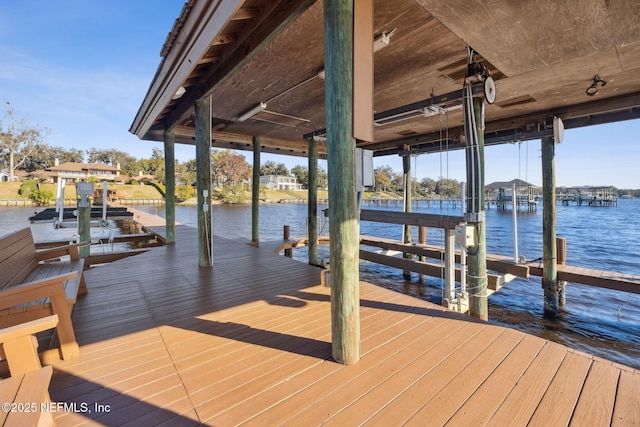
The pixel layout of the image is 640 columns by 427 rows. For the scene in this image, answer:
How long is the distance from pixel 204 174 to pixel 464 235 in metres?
4.10

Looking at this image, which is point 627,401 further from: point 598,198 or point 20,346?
point 598,198

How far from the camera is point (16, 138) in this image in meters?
37.6

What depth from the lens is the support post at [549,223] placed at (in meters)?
5.40

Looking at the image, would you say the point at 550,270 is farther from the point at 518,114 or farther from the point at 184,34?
the point at 184,34

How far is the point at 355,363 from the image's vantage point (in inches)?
74.1

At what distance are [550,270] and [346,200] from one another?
5.91m

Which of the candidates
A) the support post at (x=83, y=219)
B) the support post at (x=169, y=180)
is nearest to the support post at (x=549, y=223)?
the support post at (x=169, y=180)

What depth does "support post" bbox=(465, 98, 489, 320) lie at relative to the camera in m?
3.49

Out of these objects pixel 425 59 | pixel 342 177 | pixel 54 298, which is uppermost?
pixel 425 59

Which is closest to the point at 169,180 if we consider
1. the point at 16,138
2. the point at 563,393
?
the point at 563,393

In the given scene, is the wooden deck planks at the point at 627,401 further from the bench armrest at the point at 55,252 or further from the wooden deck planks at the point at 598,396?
the bench armrest at the point at 55,252

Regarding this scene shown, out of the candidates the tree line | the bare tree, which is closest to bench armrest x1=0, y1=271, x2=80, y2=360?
the tree line

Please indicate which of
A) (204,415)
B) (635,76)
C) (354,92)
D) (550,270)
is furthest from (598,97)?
(204,415)

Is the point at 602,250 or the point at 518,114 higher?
the point at 518,114
